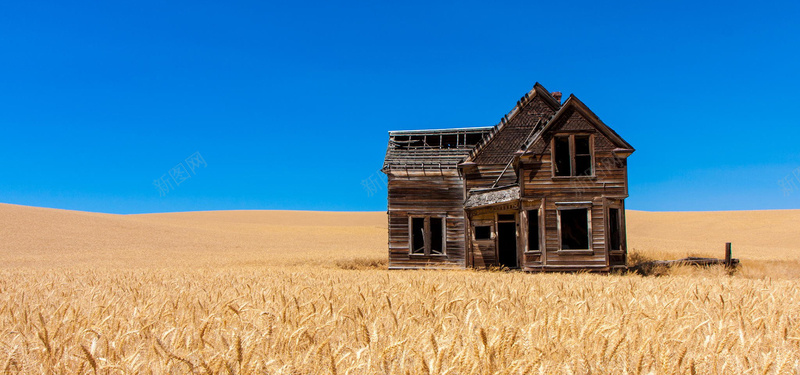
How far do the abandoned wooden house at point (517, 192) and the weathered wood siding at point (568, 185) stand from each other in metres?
0.04

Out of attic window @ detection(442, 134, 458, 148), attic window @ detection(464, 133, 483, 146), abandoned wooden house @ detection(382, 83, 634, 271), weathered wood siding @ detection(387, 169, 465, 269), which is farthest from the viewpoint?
attic window @ detection(442, 134, 458, 148)

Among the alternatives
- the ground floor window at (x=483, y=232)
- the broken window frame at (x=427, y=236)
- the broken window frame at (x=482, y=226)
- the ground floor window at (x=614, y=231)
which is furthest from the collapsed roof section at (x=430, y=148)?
the ground floor window at (x=614, y=231)

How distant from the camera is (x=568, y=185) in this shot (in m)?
18.7

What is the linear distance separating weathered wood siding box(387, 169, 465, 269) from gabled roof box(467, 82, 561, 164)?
1733 millimetres

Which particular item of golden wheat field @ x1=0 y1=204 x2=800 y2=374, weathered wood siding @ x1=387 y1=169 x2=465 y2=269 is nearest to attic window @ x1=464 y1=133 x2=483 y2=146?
weathered wood siding @ x1=387 y1=169 x2=465 y2=269

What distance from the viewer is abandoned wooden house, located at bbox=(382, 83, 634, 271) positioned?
18672 mm

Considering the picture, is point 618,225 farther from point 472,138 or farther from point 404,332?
point 404,332

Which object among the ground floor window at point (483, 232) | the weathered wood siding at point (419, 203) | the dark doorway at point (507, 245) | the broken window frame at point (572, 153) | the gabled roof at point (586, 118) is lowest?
the dark doorway at point (507, 245)

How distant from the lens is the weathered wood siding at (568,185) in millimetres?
18484

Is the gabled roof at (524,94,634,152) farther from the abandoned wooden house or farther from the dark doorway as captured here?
the dark doorway

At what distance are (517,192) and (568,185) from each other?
6.40ft

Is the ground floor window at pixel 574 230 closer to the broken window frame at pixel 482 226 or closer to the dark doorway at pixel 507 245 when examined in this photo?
the dark doorway at pixel 507 245

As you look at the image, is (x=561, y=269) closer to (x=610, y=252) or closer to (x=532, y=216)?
(x=610, y=252)

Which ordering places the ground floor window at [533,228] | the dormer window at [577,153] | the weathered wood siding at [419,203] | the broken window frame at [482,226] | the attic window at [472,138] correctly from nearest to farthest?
the dormer window at [577,153] < the ground floor window at [533,228] < the broken window frame at [482,226] < the weathered wood siding at [419,203] < the attic window at [472,138]
